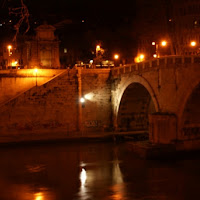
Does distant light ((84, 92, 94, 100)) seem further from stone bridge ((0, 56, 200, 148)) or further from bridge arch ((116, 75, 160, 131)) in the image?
bridge arch ((116, 75, 160, 131))

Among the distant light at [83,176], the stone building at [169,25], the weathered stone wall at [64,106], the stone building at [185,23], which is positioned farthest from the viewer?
the stone building at [169,25]

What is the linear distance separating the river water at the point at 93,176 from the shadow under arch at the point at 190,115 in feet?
6.42

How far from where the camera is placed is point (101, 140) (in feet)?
93.0

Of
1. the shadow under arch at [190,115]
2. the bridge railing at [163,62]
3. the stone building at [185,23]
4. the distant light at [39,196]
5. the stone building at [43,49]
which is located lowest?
the distant light at [39,196]

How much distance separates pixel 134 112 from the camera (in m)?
31.8

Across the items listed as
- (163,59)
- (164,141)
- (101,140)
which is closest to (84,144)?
(101,140)

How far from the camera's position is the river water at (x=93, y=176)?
51.0 feet

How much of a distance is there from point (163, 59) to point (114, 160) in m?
7.23

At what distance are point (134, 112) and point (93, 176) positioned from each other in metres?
13.9

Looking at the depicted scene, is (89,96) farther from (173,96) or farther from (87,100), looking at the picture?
(173,96)

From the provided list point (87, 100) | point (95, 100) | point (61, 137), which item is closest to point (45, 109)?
point (61, 137)

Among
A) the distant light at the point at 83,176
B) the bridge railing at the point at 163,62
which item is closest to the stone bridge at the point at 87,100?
the bridge railing at the point at 163,62

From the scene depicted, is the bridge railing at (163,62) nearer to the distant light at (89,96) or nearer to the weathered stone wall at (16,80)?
the distant light at (89,96)

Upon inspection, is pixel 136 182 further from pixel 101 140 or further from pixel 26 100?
pixel 26 100
